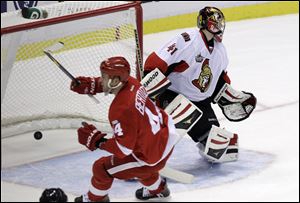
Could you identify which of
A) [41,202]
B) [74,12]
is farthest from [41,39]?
[41,202]

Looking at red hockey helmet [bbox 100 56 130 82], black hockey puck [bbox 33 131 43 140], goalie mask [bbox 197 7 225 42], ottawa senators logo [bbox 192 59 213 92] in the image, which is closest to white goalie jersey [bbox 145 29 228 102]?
ottawa senators logo [bbox 192 59 213 92]

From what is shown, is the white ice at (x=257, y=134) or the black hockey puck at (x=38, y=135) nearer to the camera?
the white ice at (x=257, y=134)

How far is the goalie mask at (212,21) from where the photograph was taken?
1.61 m

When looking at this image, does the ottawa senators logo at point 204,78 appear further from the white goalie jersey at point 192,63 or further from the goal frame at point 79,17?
the goal frame at point 79,17

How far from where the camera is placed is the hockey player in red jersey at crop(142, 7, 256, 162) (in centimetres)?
174

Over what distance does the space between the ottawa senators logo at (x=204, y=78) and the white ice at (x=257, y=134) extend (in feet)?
1.35

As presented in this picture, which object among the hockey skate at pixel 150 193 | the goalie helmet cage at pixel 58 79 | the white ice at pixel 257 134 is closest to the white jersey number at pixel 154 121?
the white ice at pixel 257 134

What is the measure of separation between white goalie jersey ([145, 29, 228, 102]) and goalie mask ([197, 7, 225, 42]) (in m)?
0.13

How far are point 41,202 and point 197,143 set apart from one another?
3.06 feet

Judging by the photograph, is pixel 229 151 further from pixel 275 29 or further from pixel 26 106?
pixel 275 29

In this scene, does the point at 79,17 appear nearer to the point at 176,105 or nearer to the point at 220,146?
the point at 176,105

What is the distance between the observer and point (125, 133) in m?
1.82

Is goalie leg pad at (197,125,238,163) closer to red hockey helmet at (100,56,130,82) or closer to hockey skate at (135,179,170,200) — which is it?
hockey skate at (135,179,170,200)

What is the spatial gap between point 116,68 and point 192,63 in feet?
1.35
